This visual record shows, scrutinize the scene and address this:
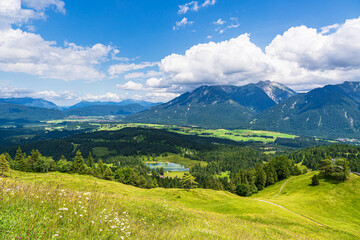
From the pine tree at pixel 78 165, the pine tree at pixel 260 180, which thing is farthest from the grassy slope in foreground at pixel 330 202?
the pine tree at pixel 78 165

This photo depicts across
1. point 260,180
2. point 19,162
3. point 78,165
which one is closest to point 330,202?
point 260,180

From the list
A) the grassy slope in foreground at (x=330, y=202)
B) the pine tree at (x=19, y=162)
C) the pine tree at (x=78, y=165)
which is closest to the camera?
the grassy slope in foreground at (x=330, y=202)

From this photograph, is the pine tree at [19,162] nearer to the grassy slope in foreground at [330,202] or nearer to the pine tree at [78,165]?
the pine tree at [78,165]

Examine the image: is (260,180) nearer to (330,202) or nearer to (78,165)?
(330,202)

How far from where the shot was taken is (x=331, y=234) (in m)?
33.3

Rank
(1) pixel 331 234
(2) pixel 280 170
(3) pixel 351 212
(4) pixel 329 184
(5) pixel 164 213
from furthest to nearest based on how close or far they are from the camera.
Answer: (2) pixel 280 170 < (4) pixel 329 184 < (3) pixel 351 212 < (1) pixel 331 234 < (5) pixel 164 213

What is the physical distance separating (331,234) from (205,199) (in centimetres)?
3303

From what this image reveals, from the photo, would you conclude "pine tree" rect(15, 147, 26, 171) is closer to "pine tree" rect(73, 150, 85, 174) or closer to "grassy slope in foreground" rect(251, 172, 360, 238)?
"pine tree" rect(73, 150, 85, 174)

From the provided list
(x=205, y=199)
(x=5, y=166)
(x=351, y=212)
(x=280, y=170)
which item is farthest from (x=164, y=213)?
(x=280, y=170)

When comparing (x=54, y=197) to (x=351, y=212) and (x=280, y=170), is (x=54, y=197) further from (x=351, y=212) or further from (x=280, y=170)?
(x=280, y=170)

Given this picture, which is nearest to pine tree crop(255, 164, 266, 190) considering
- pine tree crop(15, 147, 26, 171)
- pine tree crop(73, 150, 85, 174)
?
pine tree crop(73, 150, 85, 174)

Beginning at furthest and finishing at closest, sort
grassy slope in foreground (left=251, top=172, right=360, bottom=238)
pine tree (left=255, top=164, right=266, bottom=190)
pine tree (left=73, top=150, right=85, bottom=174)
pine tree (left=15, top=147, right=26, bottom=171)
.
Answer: pine tree (left=255, top=164, right=266, bottom=190) < pine tree (left=73, top=150, right=85, bottom=174) < pine tree (left=15, top=147, right=26, bottom=171) < grassy slope in foreground (left=251, top=172, right=360, bottom=238)

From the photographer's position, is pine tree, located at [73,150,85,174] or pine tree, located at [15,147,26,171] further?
pine tree, located at [73,150,85,174]

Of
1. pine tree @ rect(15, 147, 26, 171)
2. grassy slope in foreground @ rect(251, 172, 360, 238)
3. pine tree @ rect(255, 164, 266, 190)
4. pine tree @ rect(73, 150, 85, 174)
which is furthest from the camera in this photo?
pine tree @ rect(255, 164, 266, 190)
